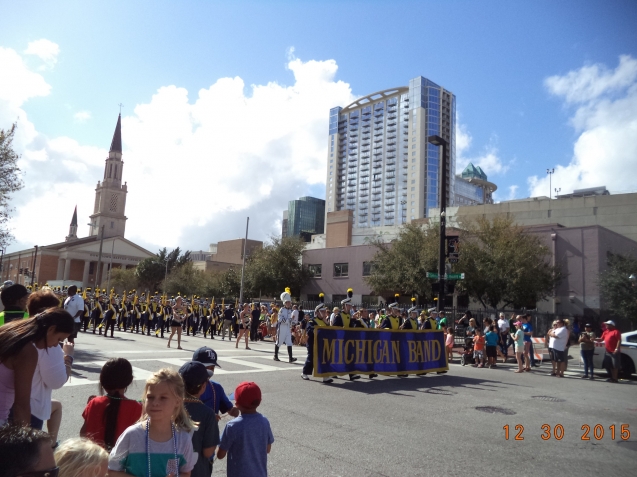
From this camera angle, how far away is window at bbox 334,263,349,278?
50.8m

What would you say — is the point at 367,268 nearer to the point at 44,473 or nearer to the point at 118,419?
the point at 118,419

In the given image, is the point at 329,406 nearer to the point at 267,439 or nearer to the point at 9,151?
the point at 267,439

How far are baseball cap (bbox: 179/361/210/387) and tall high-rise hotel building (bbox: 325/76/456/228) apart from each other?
13324 centimetres

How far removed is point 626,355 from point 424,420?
10.2 m

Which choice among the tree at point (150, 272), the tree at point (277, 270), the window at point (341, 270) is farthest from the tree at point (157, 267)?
the window at point (341, 270)

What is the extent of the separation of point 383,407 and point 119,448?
6.66 metres

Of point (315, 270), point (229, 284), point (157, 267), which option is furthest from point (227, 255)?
point (315, 270)

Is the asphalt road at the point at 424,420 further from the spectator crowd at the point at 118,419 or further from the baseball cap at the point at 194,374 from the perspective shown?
the baseball cap at the point at 194,374

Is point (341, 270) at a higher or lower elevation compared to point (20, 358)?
higher

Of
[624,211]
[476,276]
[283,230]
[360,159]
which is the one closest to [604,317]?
[476,276]

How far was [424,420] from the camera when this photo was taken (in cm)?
804

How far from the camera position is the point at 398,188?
5910 inches

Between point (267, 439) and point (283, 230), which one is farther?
point (283, 230)
